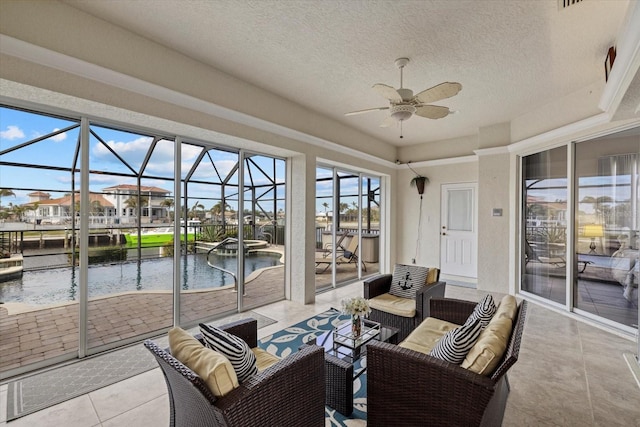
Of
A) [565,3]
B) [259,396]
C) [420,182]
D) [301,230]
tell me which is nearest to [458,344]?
[259,396]

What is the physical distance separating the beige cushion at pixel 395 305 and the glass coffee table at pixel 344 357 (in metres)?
0.39

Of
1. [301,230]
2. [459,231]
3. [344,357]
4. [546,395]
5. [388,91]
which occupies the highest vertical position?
[388,91]

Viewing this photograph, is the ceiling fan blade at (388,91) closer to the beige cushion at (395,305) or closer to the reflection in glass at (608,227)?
the beige cushion at (395,305)

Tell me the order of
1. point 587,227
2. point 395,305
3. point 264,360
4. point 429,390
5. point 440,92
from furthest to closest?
point 587,227 → point 395,305 → point 440,92 → point 264,360 → point 429,390

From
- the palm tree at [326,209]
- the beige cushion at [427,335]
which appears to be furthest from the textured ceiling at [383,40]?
the beige cushion at [427,335]

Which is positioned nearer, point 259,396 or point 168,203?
point 259,396

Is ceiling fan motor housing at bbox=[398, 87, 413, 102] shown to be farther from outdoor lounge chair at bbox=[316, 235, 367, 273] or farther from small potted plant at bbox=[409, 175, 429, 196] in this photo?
small potted plant at bbox=[409, 175, 429, 196]

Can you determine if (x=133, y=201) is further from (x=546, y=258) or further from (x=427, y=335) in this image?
(x=546, y=258)

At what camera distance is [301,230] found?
460 centimetres

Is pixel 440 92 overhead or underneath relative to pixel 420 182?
overhead

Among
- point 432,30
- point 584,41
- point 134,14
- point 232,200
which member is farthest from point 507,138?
point 134,14

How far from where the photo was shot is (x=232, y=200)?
418 centimetres

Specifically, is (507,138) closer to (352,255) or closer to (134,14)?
(352,255)

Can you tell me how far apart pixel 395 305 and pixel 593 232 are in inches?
114
